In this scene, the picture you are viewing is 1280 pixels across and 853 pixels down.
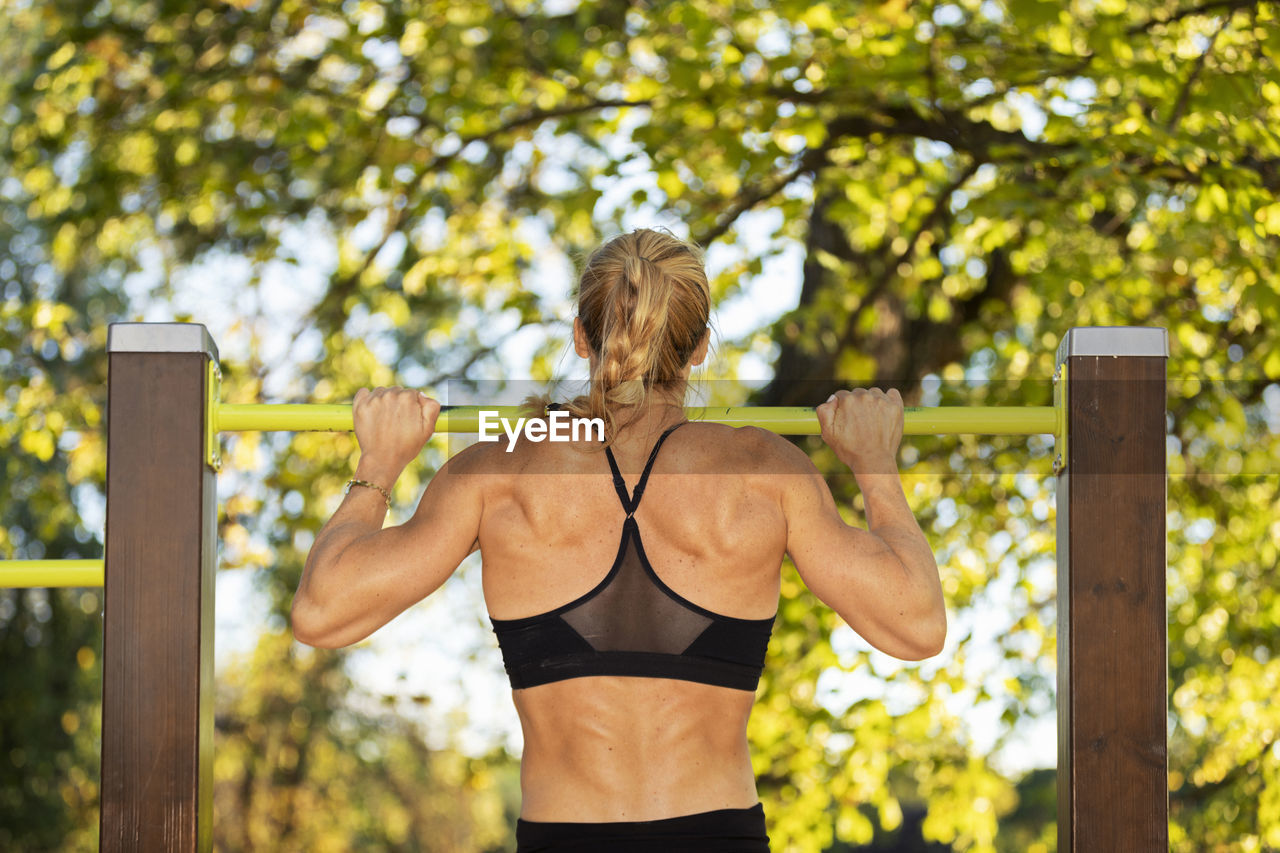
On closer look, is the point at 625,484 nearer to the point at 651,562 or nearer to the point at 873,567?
the point at 651,562

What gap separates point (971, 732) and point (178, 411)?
423 centimetres

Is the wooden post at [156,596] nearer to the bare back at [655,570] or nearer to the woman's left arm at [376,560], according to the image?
the woman's left arm at [376,560]

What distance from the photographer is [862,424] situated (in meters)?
1.94

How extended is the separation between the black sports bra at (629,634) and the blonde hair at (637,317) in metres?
0.22

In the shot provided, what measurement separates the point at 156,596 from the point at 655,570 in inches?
30.2

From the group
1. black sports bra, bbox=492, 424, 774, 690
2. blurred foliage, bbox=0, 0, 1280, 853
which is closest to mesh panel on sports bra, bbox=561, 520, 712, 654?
black sports bra, bbox=492, 424, 774, 690

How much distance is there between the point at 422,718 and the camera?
1304 centimetres

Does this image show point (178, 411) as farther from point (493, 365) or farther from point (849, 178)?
point (493, 365)

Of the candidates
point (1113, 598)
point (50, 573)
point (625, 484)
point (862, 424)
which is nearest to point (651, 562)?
point (625, 484)

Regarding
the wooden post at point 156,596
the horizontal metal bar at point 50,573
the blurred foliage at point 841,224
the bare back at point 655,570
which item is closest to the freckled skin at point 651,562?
the bare back at point 655,570

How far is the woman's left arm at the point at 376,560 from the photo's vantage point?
1.77m

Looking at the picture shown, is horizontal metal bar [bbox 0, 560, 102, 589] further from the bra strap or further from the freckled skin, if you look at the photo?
the bra strap

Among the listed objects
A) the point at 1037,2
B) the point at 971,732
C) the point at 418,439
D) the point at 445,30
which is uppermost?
the point at 445,30

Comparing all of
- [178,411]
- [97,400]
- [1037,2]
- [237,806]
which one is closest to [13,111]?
[97,400]
